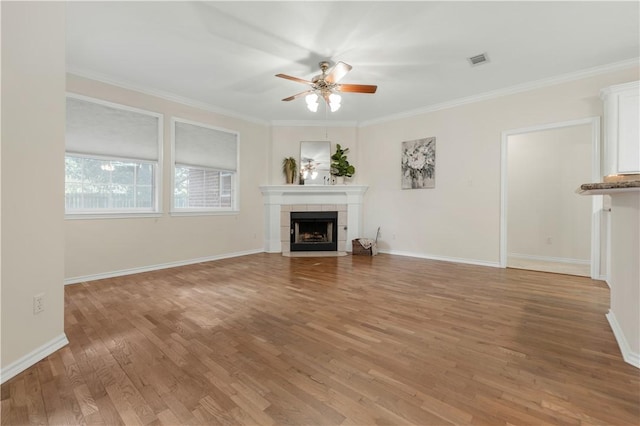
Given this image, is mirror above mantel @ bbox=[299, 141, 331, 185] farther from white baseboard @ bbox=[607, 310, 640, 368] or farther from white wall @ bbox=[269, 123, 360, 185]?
white baseboard @ bbox=[607, 310, 640, 368]

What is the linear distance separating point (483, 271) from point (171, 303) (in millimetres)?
4290

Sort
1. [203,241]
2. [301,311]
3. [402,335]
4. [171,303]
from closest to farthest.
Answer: [402,335] → [301,311] → [171,303] → [203,241]

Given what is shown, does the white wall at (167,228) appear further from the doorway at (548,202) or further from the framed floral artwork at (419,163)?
the doorway at (548,202)

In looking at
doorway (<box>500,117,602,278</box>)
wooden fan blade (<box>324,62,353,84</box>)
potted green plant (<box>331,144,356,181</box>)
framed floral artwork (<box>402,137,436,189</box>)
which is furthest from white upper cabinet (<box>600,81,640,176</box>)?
potted green plant (<box>331,144,356,181</box>)

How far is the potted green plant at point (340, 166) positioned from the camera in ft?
19.4

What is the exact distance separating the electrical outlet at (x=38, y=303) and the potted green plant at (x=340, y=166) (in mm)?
4906

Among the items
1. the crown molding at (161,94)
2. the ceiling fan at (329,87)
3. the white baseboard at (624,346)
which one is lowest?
the white baseboard at (624,346)

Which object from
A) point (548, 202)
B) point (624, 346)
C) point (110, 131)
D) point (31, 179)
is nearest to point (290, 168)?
point (110, 131)

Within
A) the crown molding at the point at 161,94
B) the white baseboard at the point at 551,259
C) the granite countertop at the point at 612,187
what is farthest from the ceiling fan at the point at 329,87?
the white baseboard at the point at 551,259

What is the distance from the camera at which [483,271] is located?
166 inches

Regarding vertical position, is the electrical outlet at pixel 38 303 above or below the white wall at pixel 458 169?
below

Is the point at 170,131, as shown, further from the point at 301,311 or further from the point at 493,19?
the point at 493,19

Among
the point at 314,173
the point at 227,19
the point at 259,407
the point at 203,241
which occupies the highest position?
the point at 227,19

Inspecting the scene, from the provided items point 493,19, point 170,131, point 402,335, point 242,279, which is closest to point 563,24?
point 493,19
